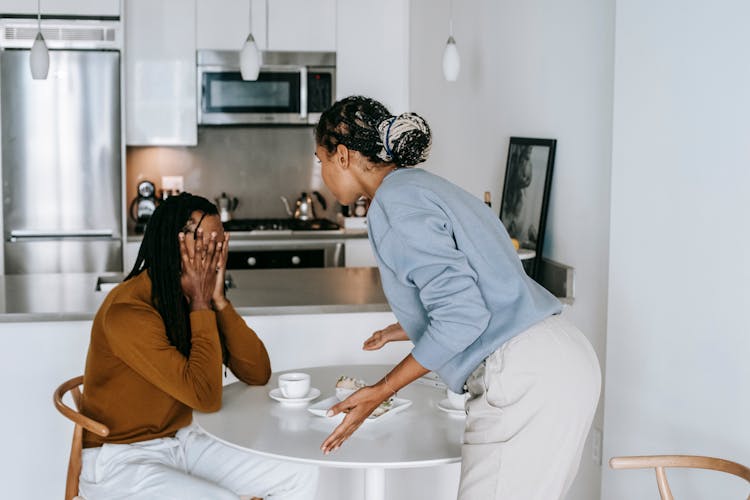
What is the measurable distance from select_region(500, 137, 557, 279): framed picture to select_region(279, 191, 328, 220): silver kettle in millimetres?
2075

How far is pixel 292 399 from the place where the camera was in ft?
6.87

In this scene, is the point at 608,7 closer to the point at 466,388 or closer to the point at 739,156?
the point at 739,156

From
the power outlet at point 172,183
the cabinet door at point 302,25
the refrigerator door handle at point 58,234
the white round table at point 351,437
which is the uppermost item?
the cabinet door at point 302,25

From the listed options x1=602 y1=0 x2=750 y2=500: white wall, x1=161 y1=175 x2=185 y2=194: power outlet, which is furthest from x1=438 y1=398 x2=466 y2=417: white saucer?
x1=161 y1=175 x2=185 y2=194: power outlet

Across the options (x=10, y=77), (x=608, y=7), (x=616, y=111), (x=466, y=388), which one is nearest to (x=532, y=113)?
A: (x=608, y=7)

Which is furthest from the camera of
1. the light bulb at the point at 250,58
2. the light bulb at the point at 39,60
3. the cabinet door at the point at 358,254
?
the cabinet door at the point at 358,254

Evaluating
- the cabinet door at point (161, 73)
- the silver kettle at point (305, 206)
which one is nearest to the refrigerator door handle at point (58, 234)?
the cabinet door at point (161, 73)

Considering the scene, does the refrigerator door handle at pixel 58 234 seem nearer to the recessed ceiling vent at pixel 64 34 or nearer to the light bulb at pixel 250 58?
the recessed ceiling vent at pixel 64 34

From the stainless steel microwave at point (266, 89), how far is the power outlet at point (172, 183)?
0.51 m

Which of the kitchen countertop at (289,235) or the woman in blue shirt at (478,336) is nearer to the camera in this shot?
the woman in blue shirt at (478,336)

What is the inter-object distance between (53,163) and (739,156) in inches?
147

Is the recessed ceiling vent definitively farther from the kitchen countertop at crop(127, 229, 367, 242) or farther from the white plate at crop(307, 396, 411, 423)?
the white plate at crop(307, 396, 411, 423)

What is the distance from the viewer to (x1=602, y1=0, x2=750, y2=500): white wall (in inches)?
75.1

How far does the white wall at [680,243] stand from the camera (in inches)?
75.1
